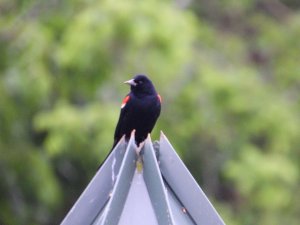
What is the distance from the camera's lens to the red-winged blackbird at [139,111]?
5.65m

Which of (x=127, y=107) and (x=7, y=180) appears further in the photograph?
(x=7, y=180)

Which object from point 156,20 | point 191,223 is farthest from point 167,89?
point 191,223

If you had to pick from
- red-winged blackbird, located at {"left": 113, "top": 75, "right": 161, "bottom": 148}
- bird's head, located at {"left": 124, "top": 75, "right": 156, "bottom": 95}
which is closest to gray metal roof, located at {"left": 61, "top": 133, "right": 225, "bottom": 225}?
red-winged blackbird, located at {"left": 113, "top": 75, "right": 161, "bottom": 148}

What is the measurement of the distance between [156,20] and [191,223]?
286 inches

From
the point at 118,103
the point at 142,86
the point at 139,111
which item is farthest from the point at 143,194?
the point at 118,103

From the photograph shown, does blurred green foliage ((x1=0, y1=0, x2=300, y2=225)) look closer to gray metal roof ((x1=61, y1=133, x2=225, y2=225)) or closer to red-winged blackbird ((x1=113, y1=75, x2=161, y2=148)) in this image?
red-winged blackbird ((x1=113, y1=75, x2=161, y2=148))

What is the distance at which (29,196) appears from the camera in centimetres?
1185

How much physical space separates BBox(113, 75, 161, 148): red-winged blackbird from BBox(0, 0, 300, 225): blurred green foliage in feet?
7.93

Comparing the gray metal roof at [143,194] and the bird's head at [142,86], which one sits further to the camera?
the bird's head at [142,86]

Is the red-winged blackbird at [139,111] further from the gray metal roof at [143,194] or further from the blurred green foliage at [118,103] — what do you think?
the blurred green foliage at [118,103]

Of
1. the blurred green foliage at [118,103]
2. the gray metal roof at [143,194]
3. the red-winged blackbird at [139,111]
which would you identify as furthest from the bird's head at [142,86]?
the blurred green foliage at [118,103]

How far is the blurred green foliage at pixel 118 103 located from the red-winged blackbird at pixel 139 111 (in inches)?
95.2

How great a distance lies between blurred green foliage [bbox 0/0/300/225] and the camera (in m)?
10.5

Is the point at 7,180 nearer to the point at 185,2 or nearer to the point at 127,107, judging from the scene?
the point at 185,2
